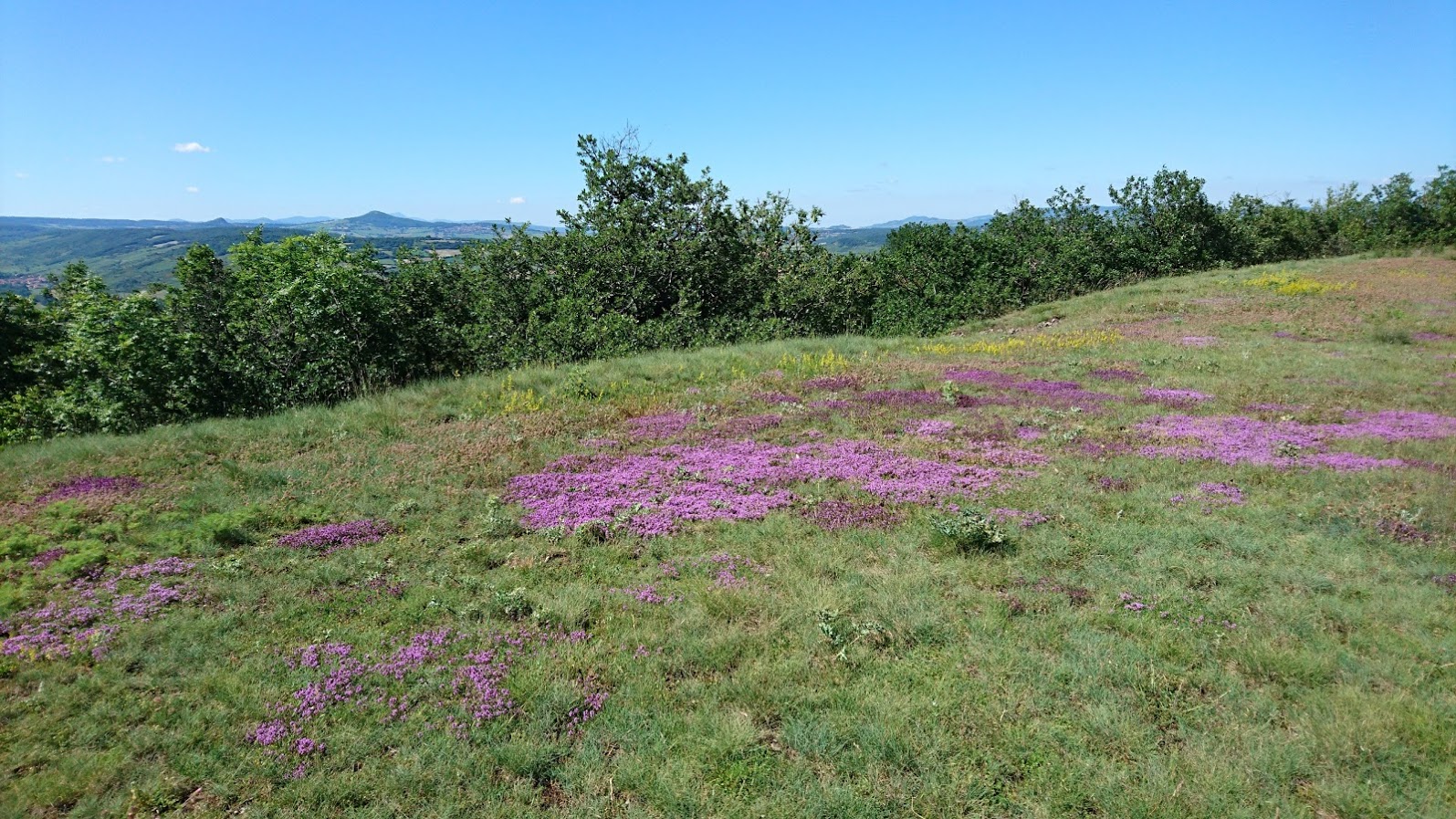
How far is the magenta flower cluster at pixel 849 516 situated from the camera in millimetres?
8617

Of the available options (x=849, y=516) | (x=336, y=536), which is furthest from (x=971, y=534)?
(x=336, y=536)

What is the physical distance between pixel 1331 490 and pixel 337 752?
40.4ft

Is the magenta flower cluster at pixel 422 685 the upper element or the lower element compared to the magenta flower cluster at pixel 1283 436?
lower

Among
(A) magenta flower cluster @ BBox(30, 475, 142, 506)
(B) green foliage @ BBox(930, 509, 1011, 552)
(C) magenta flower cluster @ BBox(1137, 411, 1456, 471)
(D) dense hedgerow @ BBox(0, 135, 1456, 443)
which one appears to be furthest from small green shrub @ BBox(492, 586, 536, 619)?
(D) dense hedgerow @ BBox(0, 135, 1456, 443)

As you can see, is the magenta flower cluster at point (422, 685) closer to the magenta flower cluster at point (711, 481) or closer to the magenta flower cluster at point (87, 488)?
the magenta flower cluster at point (711, 481)

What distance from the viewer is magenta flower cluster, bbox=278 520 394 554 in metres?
8.06

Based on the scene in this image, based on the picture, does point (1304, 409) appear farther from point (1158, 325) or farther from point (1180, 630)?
point (1158, 325)

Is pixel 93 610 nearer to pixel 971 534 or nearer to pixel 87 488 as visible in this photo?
pixel 87 488

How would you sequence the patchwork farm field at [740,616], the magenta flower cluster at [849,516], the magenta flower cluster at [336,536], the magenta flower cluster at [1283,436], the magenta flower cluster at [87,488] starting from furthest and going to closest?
the magenta flower cluster at [1283,436] → the magenta flower cluster at [87,488] → the magenta flower cluster at [849,516] → the magenta flower cluster at [336,536] → the patchwork farm field at [740,616]

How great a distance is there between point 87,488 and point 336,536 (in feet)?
14.1

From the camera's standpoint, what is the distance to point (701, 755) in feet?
15.6

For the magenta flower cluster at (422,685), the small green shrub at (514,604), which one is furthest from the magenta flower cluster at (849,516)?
the small green shrub at (514,604)

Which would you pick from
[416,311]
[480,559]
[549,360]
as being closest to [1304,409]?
[480,559]

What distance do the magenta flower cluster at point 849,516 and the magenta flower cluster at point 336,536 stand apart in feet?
19.0
